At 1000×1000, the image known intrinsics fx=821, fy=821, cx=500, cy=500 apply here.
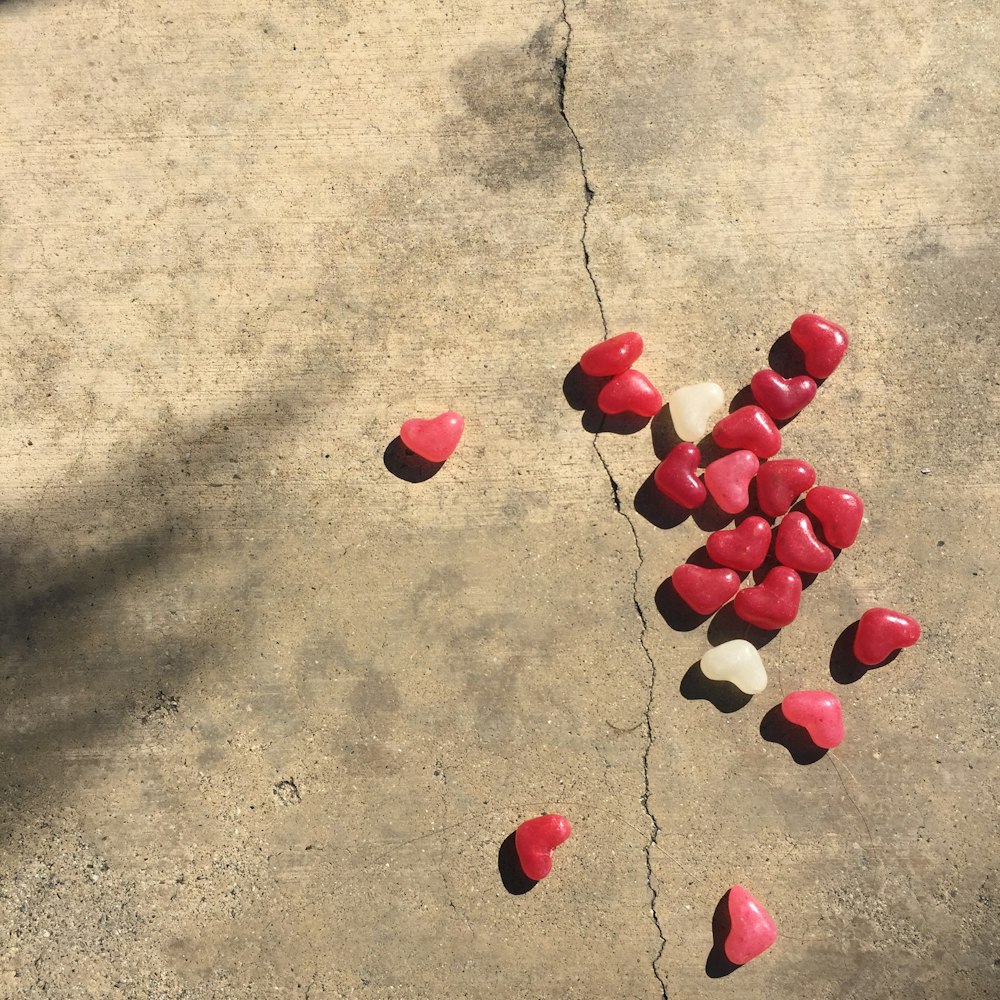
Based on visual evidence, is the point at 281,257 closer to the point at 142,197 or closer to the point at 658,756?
the point at 142,197

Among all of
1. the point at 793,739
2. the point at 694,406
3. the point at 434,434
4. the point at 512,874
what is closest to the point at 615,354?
the point at 694,406

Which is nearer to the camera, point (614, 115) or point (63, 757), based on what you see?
point (63, 757)

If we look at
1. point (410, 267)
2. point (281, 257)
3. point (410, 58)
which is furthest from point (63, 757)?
point (410, 58)

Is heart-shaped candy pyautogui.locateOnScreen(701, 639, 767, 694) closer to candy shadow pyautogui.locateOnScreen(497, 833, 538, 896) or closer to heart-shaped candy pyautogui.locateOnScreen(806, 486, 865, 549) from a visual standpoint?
heart-shaped candy pyautogui.locateOnScreen(806, 486, 865, 549)

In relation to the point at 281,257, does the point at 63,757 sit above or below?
below

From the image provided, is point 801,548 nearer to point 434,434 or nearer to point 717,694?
point 717,694
